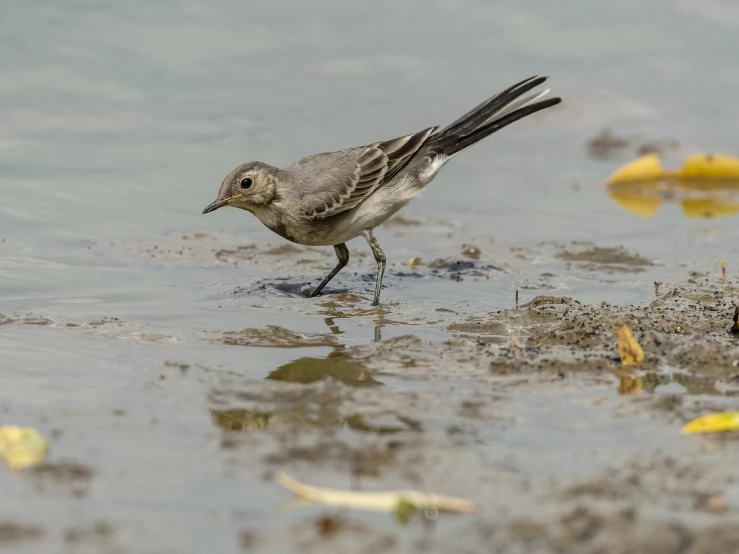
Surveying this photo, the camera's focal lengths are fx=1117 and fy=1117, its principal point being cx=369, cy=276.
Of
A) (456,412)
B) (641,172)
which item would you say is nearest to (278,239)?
(641,172)

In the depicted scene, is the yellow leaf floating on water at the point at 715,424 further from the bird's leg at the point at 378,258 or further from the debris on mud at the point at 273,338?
the bird's leg at the point at 378,258

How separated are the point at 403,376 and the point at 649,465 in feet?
5.74

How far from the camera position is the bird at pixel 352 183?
8.73 metres

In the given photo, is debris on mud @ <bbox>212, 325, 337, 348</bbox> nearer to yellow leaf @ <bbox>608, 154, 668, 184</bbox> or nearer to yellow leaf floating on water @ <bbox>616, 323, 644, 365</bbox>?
yellow leaf floating on water @ <bbox>616, 323, 644, 365</bbox>

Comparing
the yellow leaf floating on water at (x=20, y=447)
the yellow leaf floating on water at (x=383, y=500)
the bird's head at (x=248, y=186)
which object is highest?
the bird's head at (x=248, y=186)

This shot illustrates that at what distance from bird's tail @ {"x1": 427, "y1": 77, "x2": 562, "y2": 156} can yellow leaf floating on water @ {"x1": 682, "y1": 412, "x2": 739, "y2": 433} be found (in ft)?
15.3

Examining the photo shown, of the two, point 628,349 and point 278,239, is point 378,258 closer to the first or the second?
point 278,239

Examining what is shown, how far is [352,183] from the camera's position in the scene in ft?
29.5

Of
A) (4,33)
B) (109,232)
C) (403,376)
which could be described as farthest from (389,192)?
(4,33)

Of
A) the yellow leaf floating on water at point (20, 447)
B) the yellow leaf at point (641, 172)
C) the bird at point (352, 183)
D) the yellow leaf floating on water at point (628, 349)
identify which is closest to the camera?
the yellow leaf floating on water at point (20, 447)

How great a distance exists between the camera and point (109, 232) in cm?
1000

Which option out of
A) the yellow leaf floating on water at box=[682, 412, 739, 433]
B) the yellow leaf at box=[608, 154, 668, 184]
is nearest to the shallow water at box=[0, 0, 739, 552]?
the yellow leaf floating on water at box=[682, 412, 739, 433]

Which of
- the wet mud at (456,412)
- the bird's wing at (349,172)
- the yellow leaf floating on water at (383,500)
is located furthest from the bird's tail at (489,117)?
the yellow leaf floating on water at (383,500)

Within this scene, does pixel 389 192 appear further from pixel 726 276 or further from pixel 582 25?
pixel 582 25
